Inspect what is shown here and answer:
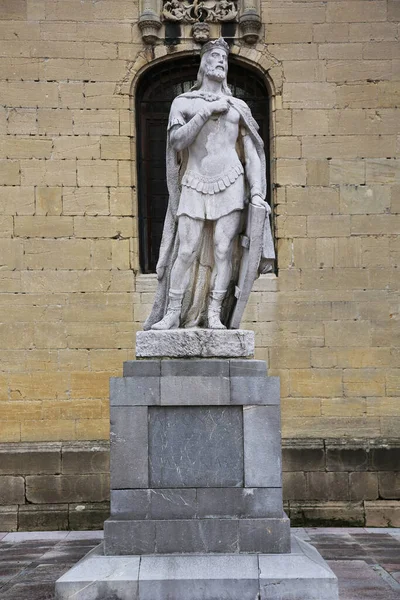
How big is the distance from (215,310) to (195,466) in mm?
1251

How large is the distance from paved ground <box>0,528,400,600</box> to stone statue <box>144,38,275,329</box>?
2.39 metres

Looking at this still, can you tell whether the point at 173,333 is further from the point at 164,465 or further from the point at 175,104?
the point at 175,104

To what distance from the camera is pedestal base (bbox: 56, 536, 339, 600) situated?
5.79 meters

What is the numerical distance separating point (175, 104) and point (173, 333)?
6.20ft

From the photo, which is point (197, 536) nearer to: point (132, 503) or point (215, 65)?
point (132, 503)

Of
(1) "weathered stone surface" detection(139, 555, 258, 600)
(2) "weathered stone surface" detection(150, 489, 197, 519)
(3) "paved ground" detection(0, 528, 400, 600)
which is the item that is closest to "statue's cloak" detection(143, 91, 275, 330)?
(2) "weathered stone surface" detection(150, 489, 197, 519)

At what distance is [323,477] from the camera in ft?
32.7

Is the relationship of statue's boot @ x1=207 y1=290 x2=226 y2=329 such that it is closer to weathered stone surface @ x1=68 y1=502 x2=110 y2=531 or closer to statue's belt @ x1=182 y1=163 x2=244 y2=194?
statue's belt @ x1=182 y1=163 x2=244 y2=194

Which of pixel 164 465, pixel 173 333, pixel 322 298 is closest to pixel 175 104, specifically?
pixel 173 333

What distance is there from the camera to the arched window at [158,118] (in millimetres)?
10766

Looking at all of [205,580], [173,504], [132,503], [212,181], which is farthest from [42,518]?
[212,181]

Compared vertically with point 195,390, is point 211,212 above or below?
above

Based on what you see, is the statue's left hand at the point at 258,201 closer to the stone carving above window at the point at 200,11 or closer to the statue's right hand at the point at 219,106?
the statue's right hand at the point at 219,106

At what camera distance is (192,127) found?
6.59 metres
